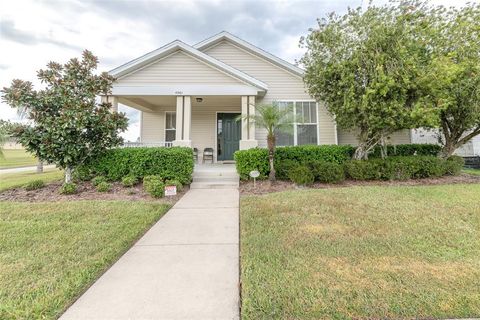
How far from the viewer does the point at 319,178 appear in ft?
23.9

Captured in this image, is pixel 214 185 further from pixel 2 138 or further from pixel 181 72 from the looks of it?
pixel 2 138

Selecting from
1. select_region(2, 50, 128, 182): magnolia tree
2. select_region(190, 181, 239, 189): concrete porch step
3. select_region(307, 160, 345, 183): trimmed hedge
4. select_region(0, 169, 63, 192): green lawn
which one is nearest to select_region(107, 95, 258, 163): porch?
select_region(190, 181, 239, 189): concrete porch step

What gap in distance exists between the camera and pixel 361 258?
287 centimetres

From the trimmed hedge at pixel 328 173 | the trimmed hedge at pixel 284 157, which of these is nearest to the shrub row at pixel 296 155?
the trimmed hedge at pixel 284 157

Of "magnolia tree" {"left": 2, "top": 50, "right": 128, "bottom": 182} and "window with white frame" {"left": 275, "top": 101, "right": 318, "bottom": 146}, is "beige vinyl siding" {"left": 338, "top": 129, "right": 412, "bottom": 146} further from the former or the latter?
"magnolia tree" {"left": 2, "top": 50, "right": 128, "bottom": 182}

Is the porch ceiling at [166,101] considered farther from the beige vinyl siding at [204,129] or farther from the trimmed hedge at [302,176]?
the trimmed hedge at [302,176]

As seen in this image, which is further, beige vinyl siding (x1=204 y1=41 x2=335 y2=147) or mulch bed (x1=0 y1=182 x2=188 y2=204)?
Result: beige vinyl siding (x1=204 y1=41 x2=335 y2=147)

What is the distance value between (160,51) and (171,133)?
402 cm

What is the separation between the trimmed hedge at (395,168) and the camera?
738 cm

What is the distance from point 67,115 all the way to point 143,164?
2.46 meters

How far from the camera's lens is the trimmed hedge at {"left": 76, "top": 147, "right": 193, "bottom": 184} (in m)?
7.23

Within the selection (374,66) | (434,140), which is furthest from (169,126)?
(434,140)

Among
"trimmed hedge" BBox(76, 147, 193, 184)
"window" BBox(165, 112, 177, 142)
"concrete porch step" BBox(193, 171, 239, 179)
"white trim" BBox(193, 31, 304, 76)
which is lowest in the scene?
"concrete porch step" BBox(193, 171, 239, 179)

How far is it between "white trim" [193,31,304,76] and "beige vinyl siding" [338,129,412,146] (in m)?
3.52
